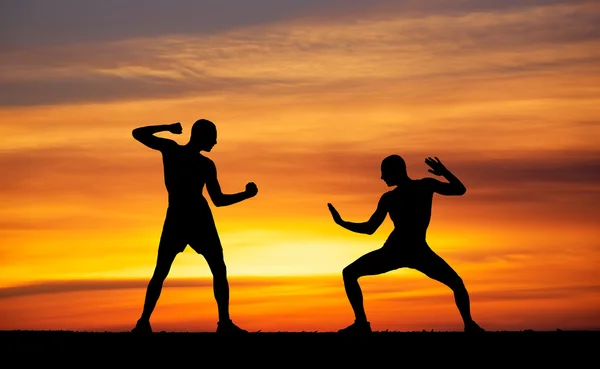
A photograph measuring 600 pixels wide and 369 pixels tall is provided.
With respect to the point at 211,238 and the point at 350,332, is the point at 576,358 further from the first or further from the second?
the point at 211,238

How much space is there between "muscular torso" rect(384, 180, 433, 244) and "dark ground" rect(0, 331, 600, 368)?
1.53 m

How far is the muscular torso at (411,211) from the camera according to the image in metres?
19.9

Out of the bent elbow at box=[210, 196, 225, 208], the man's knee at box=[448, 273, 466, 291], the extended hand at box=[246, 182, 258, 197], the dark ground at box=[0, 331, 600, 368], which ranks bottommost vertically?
the dark ground at box=[0, 331, 600, 368]

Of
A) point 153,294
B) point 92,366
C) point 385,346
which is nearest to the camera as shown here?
point 92,366

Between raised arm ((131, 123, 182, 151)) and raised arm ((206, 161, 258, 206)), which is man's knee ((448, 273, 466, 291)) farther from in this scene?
raised arm ((131, 123, 182, 151))

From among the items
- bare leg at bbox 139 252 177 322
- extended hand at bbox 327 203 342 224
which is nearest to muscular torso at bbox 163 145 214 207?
bare leg at bbox 139 252 177 322

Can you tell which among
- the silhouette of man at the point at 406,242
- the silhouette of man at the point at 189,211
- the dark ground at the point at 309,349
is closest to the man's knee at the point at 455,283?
the silhouette of man at the point at 406,242

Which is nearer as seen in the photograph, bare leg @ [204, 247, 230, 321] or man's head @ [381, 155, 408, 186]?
bare leg @ [204, 247, 230, 321]

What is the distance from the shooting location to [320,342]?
737 inches

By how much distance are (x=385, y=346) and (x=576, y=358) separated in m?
2.73

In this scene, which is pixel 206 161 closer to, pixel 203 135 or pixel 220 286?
pixel 203 135

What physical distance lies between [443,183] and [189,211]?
3.94 meters

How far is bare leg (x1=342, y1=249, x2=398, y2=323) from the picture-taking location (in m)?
19.9

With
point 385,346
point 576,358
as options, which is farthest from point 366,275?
point 576,358
